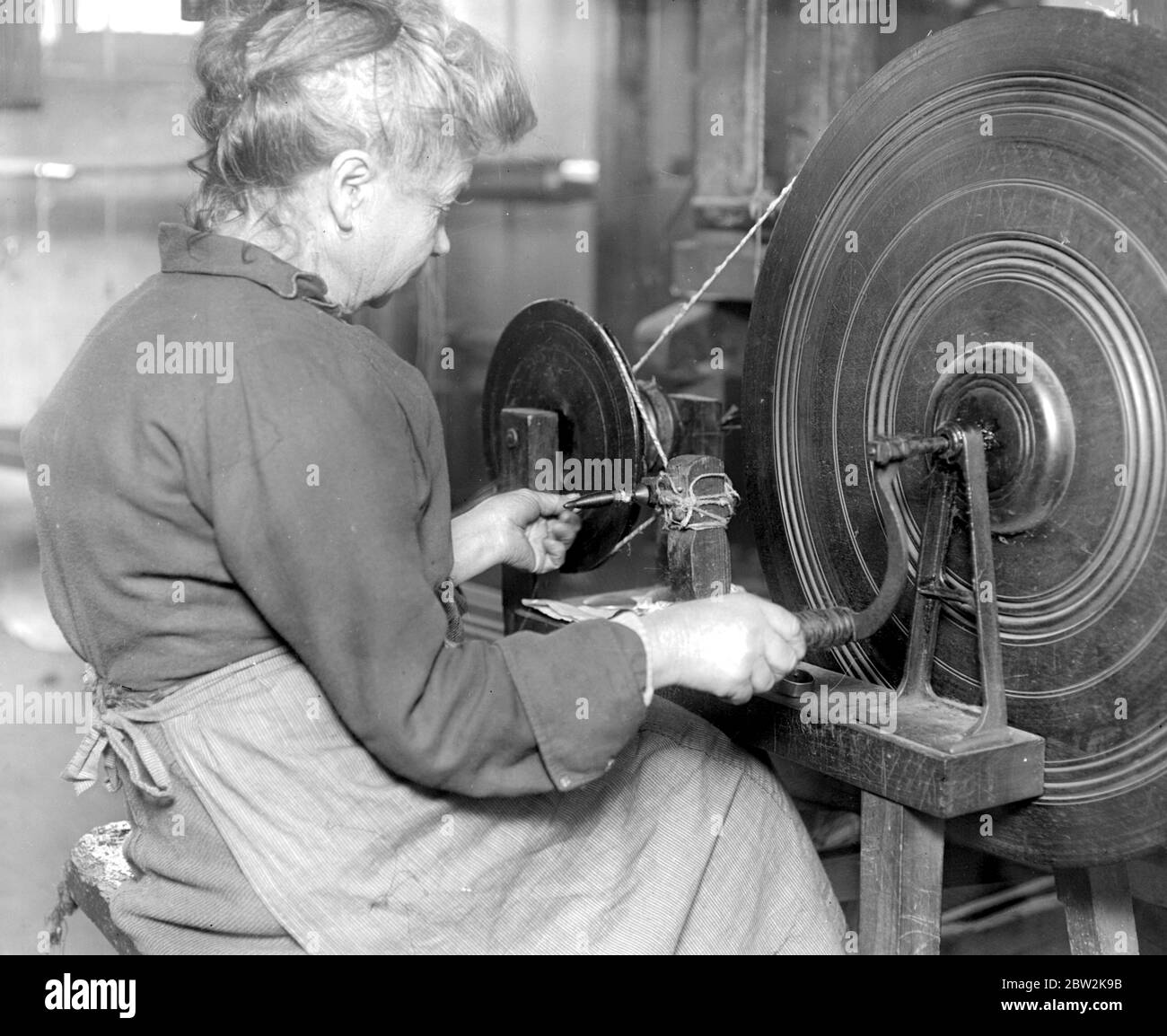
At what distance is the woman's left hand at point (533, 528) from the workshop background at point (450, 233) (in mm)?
1066

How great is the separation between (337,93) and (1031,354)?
0.85 metres

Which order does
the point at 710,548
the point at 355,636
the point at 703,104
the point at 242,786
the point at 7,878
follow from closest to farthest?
1. the point at 355,636
2. the point at 242,786
3. the point at 710,548
4. the point at 7,878
5. the point at 703,104

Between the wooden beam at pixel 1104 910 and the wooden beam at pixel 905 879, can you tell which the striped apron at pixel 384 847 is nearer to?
the wooden beam at pixel 905 879

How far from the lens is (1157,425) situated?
4.66 ft

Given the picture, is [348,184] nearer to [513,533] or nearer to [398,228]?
[398,228]

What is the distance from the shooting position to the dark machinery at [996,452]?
1.44 m

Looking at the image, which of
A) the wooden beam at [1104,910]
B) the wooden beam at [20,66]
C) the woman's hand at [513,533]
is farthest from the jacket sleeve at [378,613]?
the wooden beam at [20,66]

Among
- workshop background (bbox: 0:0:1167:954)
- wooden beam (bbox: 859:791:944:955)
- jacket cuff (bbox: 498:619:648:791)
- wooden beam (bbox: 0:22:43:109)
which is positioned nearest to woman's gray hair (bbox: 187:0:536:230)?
jacket cuff (bbox: 498:619:648:791)

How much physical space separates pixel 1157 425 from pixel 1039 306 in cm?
20

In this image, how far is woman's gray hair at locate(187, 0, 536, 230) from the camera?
152 centimetres

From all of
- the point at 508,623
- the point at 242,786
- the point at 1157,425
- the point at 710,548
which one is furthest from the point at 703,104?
the point at 242,786

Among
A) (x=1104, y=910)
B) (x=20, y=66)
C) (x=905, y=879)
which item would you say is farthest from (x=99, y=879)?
(x=20, y=66)
